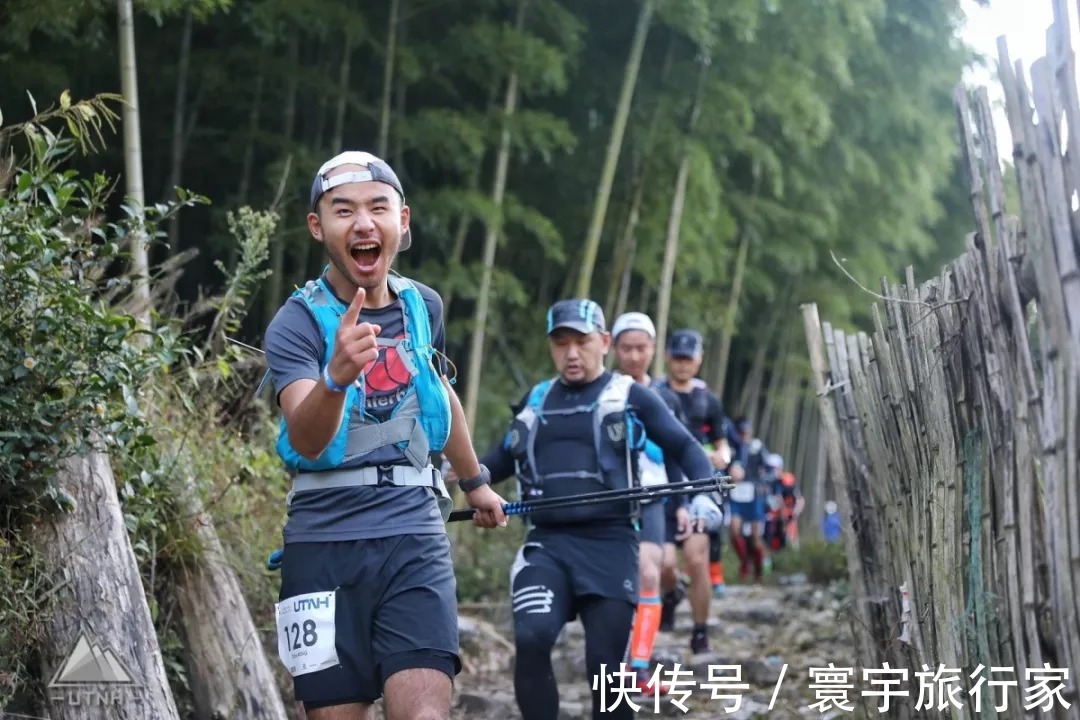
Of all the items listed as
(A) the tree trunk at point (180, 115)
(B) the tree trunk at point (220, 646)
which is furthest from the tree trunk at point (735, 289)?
(B) the tree trunk at point (220, 646)

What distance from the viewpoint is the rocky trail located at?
22.1 ft

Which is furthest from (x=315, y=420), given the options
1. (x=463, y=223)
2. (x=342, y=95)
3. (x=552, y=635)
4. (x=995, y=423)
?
(x=463, y=223)

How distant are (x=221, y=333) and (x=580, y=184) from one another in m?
8.66

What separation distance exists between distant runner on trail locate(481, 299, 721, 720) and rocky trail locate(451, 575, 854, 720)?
24 centimetres

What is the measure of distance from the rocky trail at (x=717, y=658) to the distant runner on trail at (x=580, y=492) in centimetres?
24

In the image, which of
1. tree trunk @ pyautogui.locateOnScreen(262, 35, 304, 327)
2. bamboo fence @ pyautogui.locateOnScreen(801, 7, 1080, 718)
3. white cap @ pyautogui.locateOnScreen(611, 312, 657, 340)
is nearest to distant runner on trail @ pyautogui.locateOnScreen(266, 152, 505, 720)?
bamboo fence @ pyautogui.locateOnScreen(801, 7, 1080, 718)

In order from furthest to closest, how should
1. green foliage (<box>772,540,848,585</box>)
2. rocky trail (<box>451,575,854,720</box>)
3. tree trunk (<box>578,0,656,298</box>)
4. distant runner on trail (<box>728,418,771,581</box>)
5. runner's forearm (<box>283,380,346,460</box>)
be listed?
1. distant runner on trail (<box>728,418,771,581</box>)
2. tree trunk (<box>578,0,656,298</box>)
3. green foliage (<box>772,540,848,585</box>)
4. rocky trail (<box>451,575,854,720</box>)
5. runner's forearm (<box>283,380,346,460</box>)

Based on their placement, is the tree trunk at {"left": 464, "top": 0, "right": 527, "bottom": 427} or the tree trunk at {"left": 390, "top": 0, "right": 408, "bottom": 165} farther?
the tree trunk at {"left": 464, "top": 0, "right": 527, "bottom": 427}

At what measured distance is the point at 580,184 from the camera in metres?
14.3

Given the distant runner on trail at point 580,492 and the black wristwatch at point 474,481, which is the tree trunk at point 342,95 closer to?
the distant runner on trail at point 580,492

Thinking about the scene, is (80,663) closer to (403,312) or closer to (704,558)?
(403,312)

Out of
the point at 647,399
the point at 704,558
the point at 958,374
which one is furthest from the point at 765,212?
the point at 958,374

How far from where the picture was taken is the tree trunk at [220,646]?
17.1 feet

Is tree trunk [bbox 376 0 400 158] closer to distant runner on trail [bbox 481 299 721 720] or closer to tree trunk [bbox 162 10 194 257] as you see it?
tree trunk [bbox 162 10 194 257]
